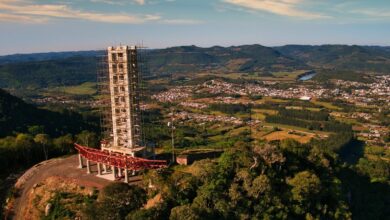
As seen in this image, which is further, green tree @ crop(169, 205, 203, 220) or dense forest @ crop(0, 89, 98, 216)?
dense forest @ crop(0, 89, 98, 216)

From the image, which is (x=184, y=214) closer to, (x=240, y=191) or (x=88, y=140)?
(x=240, y=191)

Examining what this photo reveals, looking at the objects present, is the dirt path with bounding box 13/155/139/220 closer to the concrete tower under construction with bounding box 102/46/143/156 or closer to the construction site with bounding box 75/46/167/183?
the construction site with bounding box 75/46/167/183

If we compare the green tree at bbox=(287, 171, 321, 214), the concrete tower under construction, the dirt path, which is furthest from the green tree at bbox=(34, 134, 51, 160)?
the green tree at bbox=(287, 171, 321, 214)

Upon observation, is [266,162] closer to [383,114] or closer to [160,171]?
[160,171]

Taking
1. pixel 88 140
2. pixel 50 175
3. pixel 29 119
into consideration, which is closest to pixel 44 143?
pixel 88 140

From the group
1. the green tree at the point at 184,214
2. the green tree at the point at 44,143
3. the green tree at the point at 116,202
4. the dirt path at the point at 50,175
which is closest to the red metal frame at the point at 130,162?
the dirt path at the point at 50,175

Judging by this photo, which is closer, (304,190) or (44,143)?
(304,190)
